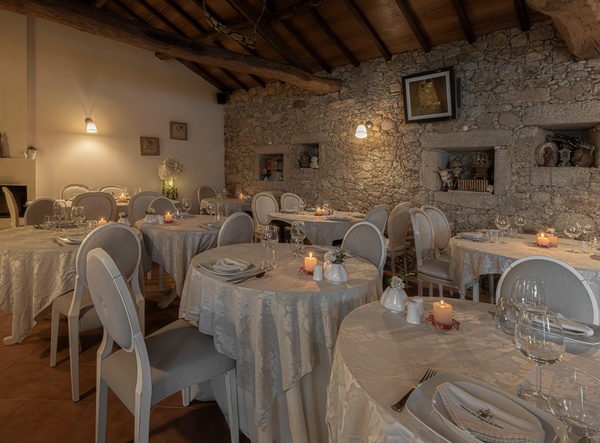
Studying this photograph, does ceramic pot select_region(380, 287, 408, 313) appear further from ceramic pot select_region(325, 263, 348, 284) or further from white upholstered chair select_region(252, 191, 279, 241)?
white upholstered chair select_region(252, 191, 279, 241)

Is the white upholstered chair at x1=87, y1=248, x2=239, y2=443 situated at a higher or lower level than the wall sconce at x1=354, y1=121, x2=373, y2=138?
lower

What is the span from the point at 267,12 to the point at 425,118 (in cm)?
285

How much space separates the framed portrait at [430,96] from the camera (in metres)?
4.71

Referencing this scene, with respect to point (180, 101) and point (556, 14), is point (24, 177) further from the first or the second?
point (556, 14)

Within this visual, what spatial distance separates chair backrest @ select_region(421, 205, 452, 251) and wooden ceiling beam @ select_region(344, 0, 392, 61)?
8.90 feet

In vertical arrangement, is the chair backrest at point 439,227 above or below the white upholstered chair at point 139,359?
above

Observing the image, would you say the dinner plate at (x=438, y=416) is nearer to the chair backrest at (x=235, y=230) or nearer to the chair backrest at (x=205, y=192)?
the chair backrest at (x=235, y=230)

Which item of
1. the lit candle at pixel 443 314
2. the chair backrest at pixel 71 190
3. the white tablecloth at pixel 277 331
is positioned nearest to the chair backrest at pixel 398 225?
the white tablecloth at pixel 277 331

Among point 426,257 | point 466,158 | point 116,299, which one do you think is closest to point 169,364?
point 116,299

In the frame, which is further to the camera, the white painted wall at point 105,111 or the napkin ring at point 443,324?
the white painted wall at point 105,111

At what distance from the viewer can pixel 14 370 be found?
2.49 metres

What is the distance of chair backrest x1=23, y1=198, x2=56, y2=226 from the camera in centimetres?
377

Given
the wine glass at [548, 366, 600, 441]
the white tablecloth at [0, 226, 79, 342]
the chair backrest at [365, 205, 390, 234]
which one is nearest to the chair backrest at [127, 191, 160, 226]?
the white tablecloth at [0, 226, 79, 342]

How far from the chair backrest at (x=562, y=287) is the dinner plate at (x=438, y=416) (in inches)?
29.3
